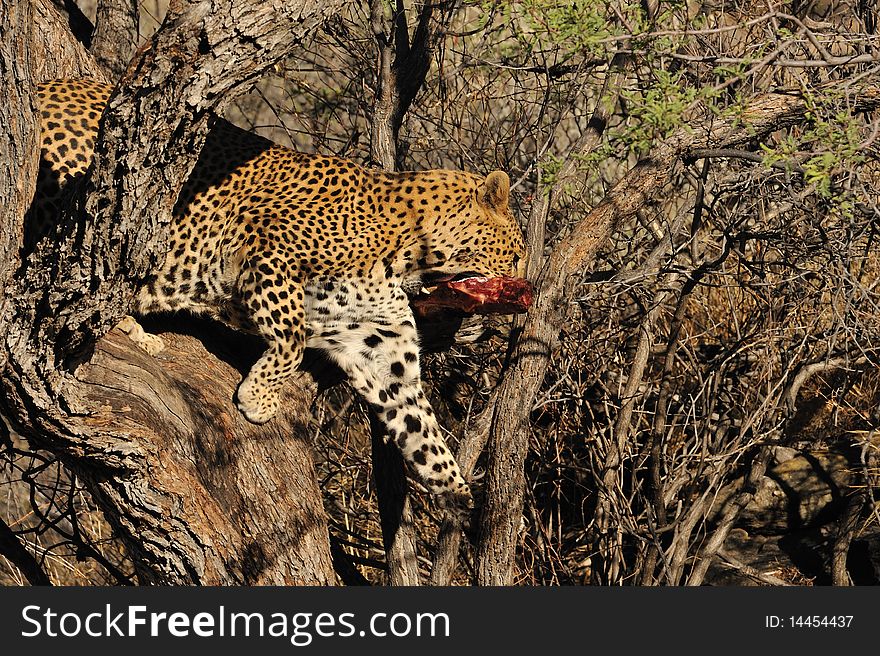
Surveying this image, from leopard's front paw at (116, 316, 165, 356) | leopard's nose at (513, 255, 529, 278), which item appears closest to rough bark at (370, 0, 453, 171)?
leopard's nose at (513, 255, 529, 278)

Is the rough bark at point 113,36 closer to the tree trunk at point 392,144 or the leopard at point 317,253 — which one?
the leopard at point 317,253

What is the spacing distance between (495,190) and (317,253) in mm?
1099

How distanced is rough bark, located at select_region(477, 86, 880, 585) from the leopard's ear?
0.59 meters

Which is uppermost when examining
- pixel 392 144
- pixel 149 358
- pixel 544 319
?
pixel 392 144

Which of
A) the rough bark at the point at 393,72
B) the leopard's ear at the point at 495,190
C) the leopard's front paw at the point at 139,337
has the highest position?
the rough bark at the point at 393,72

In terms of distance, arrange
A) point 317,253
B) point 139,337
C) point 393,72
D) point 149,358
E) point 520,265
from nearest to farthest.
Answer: point 149,358, point 139,337, point 317,253, point 520,265, point 393,72

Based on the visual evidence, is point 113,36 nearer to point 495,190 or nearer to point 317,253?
point 317,253

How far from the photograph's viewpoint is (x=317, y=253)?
5.75 metres

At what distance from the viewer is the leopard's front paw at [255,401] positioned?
214 inches

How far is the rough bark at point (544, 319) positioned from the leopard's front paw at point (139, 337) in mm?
1722

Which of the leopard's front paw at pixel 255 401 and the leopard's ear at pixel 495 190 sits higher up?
the leopard's ear at pixel 495 190

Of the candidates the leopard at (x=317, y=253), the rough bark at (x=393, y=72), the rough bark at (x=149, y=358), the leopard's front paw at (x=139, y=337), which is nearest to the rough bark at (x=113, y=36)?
the leopard at (x=317, y=253)

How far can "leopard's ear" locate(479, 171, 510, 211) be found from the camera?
6.20m

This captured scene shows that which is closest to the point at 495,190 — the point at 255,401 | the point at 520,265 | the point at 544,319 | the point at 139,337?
the point at 520,265
